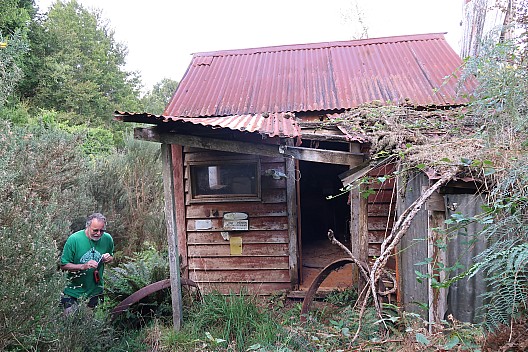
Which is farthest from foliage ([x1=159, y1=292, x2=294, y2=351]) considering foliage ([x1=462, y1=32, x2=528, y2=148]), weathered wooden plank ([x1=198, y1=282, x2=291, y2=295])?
foliage ([x1=462, y1=32, x2=528, y2=148])

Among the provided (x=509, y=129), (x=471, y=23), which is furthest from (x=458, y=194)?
(x=471, y=23)

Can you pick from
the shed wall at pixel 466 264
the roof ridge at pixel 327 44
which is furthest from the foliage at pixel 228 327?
the roof ridge at pixel 327 44

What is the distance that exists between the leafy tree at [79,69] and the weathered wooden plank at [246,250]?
1603 cm

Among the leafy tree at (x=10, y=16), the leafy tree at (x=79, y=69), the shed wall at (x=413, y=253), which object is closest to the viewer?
the shed wall at (x=413, y=253)

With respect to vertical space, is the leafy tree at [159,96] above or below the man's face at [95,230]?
above

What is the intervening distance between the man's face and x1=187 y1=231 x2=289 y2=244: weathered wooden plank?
6.12ft

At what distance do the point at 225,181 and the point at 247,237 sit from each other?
3.36ft

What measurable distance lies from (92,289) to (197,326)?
1.38m

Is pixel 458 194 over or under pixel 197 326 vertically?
over

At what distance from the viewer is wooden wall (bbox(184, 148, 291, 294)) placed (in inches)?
227

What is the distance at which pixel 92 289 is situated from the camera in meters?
4.26

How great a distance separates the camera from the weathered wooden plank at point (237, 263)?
228 inches

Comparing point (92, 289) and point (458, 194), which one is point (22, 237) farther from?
point (458, 194)

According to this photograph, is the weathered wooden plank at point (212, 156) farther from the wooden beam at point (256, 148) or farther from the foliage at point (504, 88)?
the foliage at point (504, 88)
